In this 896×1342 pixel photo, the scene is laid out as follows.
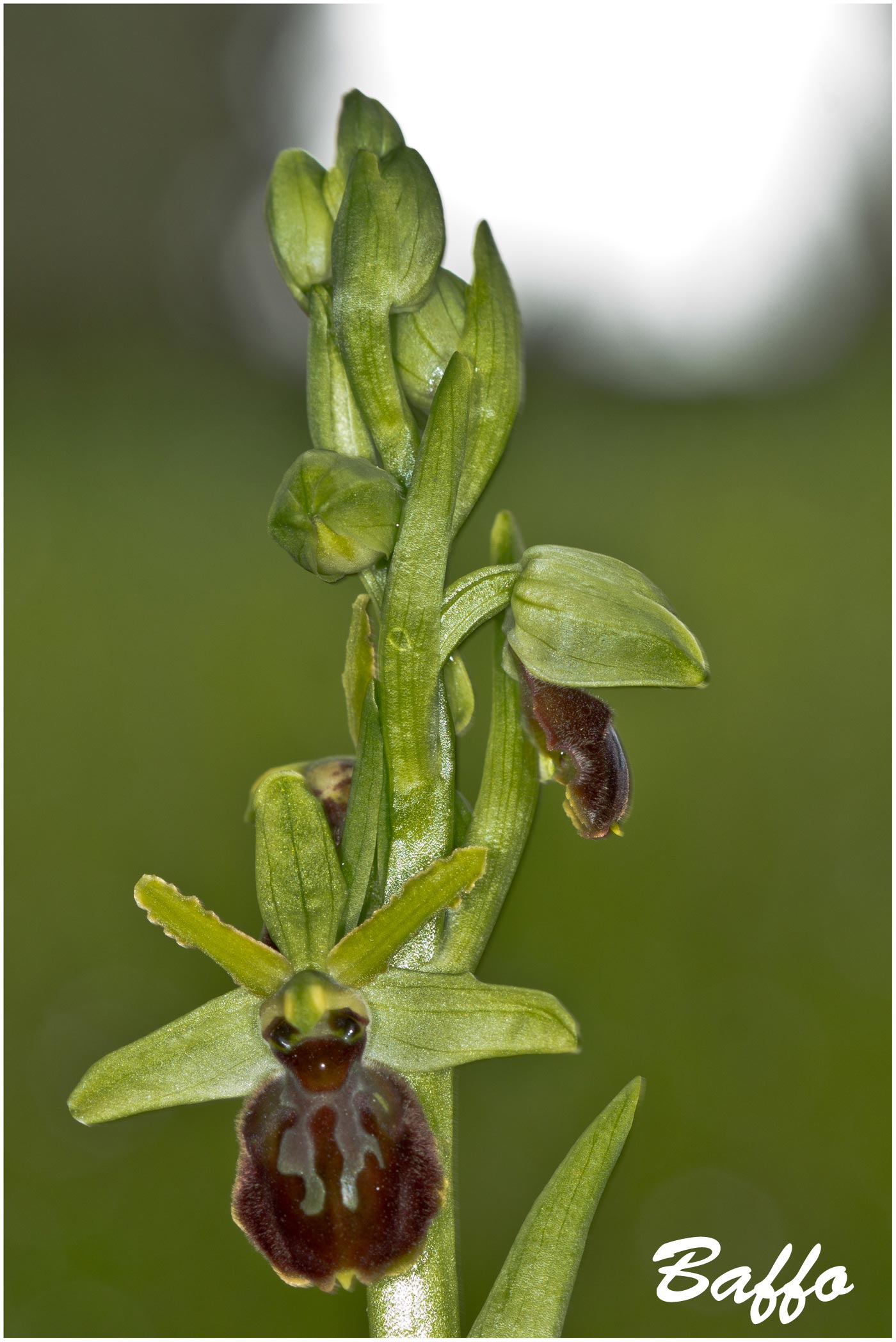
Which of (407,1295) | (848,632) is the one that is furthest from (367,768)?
(848,632)

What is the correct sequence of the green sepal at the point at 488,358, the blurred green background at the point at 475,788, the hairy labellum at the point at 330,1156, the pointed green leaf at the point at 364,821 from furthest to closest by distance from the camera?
1. the blurred green background at the point at 475,788
2. the green sepal at the point at 488,358
3. the pointed green leaf at the point at 364,821
4. the hairy labellum at the point at 330,1156

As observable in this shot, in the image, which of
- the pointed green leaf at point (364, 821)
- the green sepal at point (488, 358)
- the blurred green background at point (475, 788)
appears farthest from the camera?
the blurred green background at point (475, 788)

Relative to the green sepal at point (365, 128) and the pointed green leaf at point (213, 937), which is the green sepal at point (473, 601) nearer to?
the pointed green leaf at point (213, 937)

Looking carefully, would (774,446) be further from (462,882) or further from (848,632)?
(462,882)

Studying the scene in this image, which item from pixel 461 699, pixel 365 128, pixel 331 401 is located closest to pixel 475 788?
pixel 461 699

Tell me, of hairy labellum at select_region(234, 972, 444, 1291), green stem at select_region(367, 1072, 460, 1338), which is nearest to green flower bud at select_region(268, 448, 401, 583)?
hairy labellum at select_region(234, 972, 444, 1291)

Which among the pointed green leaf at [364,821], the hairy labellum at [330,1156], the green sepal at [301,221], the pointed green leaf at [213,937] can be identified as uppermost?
the green sepal at [301,221]

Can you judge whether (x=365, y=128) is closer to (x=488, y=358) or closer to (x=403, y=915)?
(x=488, y=358)

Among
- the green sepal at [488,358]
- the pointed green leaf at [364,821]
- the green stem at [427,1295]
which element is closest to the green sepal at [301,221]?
the green sepal at [488,358]
